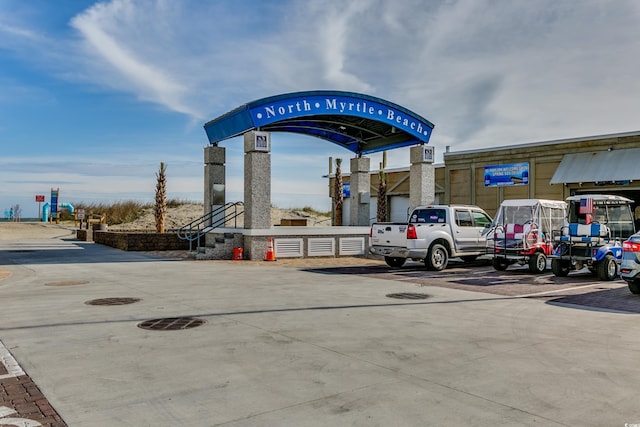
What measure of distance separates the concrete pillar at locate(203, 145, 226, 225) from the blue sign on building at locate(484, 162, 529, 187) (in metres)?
20.0

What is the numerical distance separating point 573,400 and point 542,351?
1.72 m

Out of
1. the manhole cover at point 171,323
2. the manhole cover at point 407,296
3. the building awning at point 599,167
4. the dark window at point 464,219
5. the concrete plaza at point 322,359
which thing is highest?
the building awning at point 599,167

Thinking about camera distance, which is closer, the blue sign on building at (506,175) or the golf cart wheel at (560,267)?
the golf cart wheel at (560,267)

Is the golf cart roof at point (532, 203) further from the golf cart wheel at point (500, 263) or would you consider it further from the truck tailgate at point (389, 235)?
the truck tailgate at point (389, 235)

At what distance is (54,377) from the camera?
5086mm

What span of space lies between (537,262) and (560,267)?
773 mm

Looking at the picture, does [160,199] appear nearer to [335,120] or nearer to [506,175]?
[335,120]

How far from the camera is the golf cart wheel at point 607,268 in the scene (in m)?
13.3

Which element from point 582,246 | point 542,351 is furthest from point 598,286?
point 542,351

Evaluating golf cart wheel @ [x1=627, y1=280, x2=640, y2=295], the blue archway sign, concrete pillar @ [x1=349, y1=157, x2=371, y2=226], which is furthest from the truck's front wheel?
concrete pillar @ [x1=349, y1=157, x2=371, y2=226]

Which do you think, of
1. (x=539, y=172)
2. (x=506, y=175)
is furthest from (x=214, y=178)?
(x=539, y=172)

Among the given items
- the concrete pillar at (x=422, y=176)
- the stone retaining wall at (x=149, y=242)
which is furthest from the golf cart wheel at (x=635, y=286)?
the stone retaining wall at (x=149, y=242)

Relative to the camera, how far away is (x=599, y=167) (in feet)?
91.4

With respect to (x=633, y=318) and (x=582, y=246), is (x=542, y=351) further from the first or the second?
(x=582, y=246)
